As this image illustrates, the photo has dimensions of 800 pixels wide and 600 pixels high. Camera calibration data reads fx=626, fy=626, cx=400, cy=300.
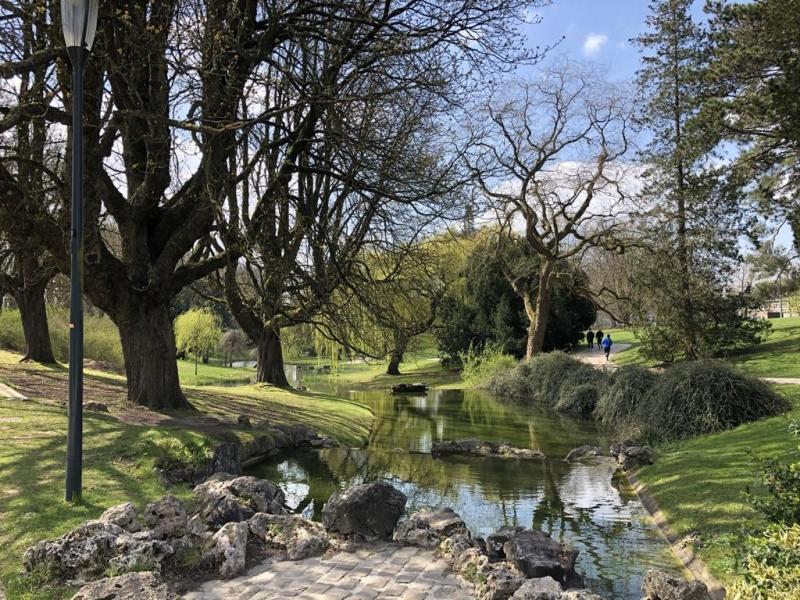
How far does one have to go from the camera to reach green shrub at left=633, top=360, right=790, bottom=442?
1318cm

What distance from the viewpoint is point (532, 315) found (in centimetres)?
3086

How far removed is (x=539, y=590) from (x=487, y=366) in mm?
26068

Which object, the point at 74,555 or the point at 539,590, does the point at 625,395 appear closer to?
the point at 539,590

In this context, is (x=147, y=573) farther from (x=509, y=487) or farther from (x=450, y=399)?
(x=450, y=399)

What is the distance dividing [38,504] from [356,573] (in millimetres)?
3417

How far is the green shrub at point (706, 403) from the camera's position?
13180mm

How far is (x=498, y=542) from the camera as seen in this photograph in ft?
21.1

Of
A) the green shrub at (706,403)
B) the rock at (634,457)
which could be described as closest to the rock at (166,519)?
the rock at (634,457)

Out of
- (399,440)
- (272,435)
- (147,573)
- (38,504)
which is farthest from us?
(399,440)

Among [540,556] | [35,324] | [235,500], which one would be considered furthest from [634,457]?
[35,324]

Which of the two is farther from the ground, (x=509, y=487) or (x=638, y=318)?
(x=638, y=318)

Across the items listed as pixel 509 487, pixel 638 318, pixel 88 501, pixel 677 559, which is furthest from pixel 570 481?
pixel 638 318

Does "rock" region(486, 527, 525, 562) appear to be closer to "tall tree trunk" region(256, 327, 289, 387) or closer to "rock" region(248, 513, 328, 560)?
"rock" region(248, 513, 328, 560)

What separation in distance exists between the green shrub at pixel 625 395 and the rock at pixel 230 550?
12.2 m
